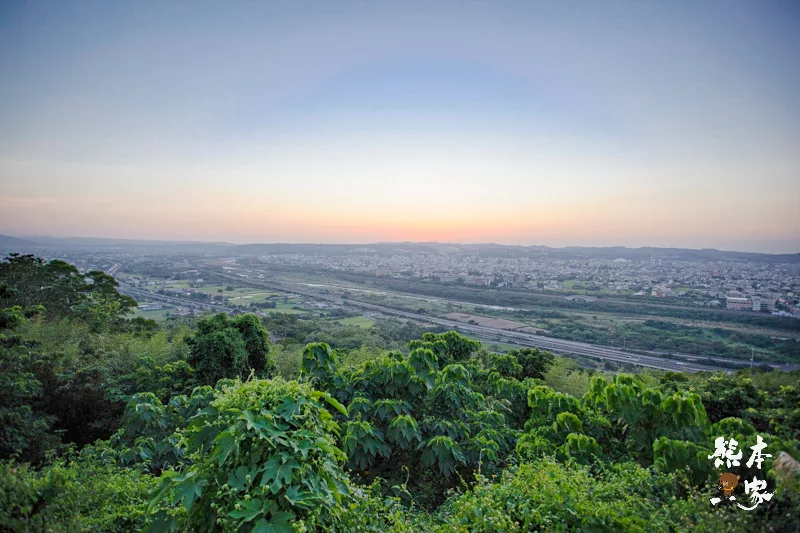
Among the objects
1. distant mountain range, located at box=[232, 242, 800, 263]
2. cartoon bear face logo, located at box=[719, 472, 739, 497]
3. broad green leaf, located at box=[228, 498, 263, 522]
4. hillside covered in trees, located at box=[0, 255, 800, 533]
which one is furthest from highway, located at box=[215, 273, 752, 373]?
broad green leaf, located at box=[228, 498, 263, 522]

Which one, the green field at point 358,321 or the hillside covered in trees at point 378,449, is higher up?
the hillside covered in trees at point 378,449

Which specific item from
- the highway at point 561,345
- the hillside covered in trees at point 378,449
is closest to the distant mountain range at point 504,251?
the highway at point 561,345

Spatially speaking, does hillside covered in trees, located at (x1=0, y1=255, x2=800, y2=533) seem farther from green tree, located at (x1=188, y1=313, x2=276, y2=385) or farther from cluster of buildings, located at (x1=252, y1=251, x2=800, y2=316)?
cluster of buildings, located at (x1=252, y1=251, x2=800, y2=316)

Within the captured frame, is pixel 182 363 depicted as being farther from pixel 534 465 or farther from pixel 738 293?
pixel 738 293

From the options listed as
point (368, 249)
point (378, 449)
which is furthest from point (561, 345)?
point (368, 249)

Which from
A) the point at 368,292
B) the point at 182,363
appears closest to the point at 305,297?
the point at 368,292

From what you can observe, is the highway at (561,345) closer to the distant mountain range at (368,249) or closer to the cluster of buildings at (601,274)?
the cluster of buildings at (601,274)

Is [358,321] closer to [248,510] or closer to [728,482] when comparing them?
[728,482]
